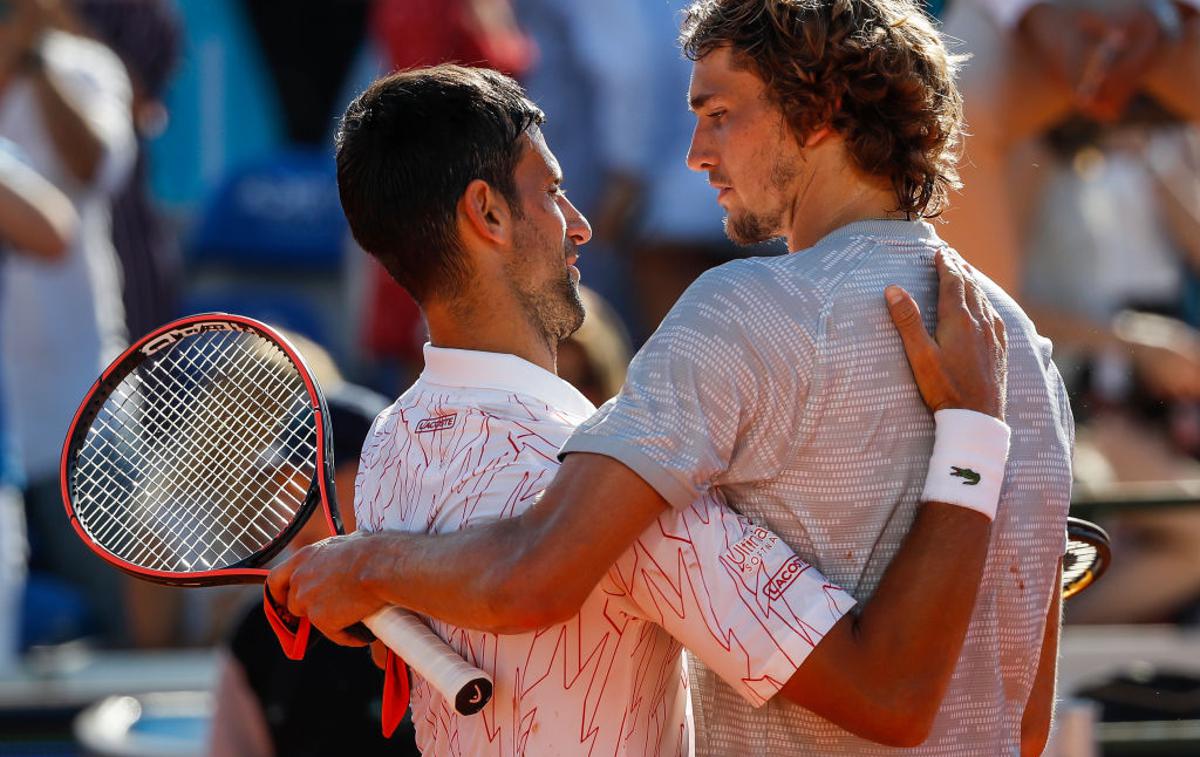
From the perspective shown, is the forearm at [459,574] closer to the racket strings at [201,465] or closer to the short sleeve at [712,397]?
the short sleeve at [712,397]

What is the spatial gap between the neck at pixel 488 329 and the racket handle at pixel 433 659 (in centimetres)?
34

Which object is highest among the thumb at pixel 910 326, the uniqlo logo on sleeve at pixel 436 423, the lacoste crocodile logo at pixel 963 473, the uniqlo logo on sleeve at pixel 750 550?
the thumb at pixel 910 326

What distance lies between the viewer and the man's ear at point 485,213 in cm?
201

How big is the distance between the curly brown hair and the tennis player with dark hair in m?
0.16

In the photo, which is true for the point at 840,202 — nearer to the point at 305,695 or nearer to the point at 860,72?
the point at 860,72

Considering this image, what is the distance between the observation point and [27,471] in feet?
17.2

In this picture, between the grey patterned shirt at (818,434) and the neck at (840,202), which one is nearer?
the grey patterned shirt at (818,434)

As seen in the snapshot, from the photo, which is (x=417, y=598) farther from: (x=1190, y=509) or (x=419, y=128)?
(x=1190, y=509)

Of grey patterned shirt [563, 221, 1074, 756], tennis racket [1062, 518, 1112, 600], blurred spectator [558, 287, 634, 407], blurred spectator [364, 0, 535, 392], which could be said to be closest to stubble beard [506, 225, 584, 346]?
grey patterned shirt [563, 221, 1074, 756]

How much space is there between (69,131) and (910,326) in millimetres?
3880

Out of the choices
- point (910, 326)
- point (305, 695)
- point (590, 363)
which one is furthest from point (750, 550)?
point (590, 363)

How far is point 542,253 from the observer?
2070 mm

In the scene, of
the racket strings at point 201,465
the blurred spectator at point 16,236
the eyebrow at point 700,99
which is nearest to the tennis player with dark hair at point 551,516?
the eyebrow at point 700,99

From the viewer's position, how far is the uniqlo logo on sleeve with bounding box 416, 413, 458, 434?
1.97 metres
